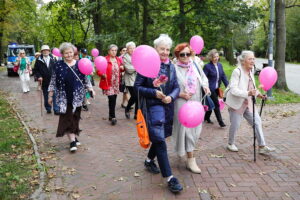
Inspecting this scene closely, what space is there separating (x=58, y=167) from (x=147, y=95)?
212cm

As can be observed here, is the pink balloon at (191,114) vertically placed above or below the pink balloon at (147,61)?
below

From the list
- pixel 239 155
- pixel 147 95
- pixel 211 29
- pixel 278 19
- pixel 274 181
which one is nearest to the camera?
pixel 147 95

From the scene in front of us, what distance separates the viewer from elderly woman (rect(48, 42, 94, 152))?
5.32 meters

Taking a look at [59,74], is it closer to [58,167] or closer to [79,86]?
[79,86]

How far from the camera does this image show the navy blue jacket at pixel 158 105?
3.83 m

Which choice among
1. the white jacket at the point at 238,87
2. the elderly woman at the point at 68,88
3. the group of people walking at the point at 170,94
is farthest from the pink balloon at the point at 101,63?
the white jacket at the point at 238,87

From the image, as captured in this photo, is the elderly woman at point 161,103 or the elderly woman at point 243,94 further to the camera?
the elderly woman at point 243,94

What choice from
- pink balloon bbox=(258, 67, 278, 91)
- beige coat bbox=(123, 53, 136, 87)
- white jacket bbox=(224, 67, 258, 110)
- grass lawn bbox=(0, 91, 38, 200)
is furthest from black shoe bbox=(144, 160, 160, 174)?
beige coat bbox=(123, 53, 136, 87)

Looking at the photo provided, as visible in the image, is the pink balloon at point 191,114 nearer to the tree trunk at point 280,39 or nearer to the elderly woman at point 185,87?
the elderly woman at point 185,87

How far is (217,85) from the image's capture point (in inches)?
286

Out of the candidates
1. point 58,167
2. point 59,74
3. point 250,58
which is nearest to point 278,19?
point 250,58

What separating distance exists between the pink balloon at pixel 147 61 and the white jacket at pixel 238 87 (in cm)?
185

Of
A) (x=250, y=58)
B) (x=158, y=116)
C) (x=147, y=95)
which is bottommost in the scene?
(x=158, y=116)

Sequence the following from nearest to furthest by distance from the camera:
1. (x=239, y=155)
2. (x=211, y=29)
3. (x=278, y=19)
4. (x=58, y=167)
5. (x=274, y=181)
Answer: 1. (x=274, y=181)
2. (x=58, y=167)
3. (x=239, y=155)
4. (x=278, y=19)
5. (x=211, y=29)
